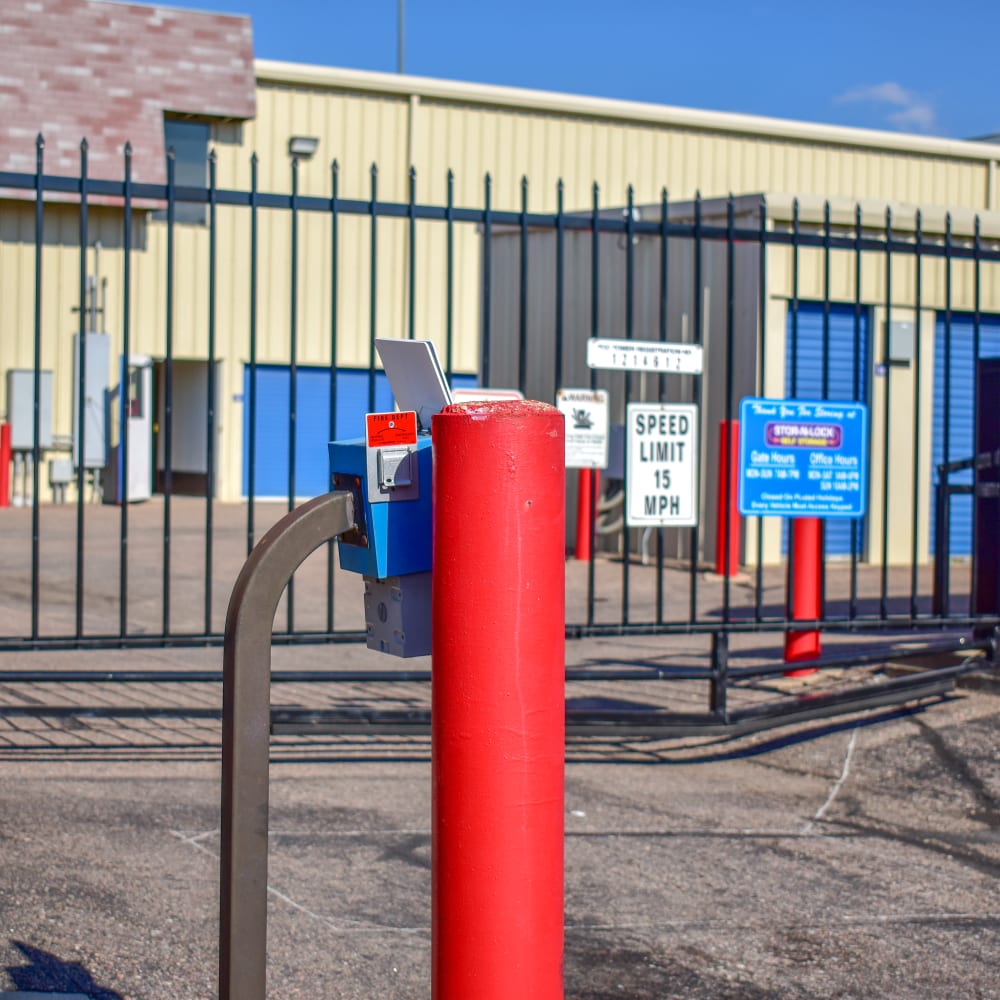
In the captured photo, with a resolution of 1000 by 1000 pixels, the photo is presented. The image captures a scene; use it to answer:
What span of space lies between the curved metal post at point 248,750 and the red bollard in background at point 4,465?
2119 cm

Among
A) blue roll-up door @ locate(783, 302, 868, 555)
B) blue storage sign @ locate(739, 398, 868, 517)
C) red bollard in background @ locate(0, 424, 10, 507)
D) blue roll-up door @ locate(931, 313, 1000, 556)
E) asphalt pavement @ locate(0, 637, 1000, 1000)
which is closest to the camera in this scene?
asphalt pavement @ locate(0, 637, 1000, 1000)

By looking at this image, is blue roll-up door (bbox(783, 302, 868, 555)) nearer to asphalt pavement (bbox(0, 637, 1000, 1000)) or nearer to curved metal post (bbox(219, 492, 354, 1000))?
asphalt pavement (bbox(0, 637, 1000, 1000))

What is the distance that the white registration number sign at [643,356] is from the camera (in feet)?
20.4

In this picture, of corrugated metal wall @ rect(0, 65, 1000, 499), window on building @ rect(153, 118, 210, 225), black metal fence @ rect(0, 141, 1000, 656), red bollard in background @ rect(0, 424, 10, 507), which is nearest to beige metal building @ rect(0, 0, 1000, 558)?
corrugated metal wall @ rect(0, 65, 1000, 499)

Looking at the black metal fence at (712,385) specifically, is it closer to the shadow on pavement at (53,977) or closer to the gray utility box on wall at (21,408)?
the gray utility box on wall at (21,408)

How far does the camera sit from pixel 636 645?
31.8 feet

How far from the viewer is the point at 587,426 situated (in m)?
6.66

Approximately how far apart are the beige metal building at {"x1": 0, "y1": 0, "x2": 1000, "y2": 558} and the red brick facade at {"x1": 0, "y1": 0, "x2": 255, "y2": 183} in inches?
14.8

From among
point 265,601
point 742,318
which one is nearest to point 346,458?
point 265,601

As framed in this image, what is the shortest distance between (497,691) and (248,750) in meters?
0.43

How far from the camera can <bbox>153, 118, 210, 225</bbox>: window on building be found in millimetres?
24281

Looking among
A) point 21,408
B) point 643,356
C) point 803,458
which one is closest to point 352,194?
point 21,408

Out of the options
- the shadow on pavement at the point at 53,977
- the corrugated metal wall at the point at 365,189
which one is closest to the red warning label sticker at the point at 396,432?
the shadow on pavement at the point at 53,977

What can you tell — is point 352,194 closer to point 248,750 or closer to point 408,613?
point 408,613
